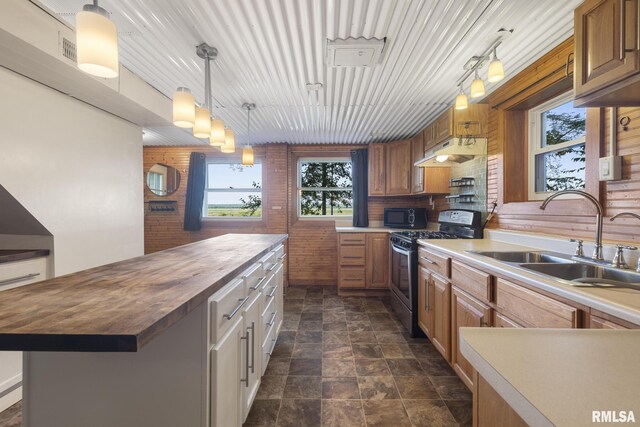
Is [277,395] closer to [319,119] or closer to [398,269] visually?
[398,269]

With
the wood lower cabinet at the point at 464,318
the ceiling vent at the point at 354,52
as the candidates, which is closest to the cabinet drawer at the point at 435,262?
the wood lower cabinet at the point at 464,318

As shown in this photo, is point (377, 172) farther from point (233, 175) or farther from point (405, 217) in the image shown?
point (233, 175)

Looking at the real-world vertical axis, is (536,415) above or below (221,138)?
below

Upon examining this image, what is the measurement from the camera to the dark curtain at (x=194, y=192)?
4.70m

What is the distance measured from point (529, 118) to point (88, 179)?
13.3 feet

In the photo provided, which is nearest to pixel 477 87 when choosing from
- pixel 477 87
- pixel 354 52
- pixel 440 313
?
pixel 477 87

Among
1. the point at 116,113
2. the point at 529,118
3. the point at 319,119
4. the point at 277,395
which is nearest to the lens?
the point at 277,395

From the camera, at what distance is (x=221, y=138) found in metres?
2.04

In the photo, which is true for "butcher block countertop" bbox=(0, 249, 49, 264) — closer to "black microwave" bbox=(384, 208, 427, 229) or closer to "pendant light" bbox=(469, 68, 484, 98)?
"pendant light" bbox=(469, 68, 484, 98)

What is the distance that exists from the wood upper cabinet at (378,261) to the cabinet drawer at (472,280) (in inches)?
74.3

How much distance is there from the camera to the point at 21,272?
74.7 inches

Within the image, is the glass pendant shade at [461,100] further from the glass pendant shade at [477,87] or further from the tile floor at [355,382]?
the tile floor at [355,382]

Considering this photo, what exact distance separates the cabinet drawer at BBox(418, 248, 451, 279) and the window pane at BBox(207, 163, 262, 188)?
3.23 meters

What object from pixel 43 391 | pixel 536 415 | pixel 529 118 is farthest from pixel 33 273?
pixel 529 118
